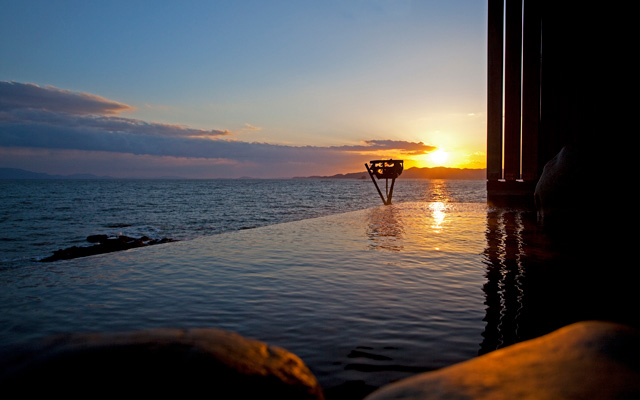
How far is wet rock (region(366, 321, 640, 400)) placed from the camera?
1.58 m

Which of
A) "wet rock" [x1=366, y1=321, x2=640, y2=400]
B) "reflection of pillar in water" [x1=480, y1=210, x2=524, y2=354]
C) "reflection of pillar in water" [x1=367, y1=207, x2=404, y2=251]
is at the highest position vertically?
"wet rock" [x1=366, y1=321, x2=640, y2=400]

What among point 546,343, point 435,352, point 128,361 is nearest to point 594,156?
point 435,352

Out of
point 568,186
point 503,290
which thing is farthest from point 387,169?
point 503,290

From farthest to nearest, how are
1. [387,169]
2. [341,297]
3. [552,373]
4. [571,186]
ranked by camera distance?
[387,169], [571,186], [341,297], [552,373]

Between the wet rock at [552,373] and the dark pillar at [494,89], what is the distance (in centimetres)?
1833

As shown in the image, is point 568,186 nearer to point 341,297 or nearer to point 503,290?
point 503,290

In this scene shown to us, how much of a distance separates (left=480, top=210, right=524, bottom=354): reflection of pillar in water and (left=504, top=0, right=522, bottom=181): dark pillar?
10378 millimetres

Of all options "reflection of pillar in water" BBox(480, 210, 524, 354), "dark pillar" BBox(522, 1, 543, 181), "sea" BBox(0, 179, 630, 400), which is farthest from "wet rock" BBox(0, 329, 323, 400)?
"dark pillar" BBox(522, 1, 543, 181)

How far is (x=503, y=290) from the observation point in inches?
197

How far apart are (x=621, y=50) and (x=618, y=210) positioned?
6646mm

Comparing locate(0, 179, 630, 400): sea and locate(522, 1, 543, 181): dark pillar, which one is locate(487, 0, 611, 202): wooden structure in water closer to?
locate(522, 1, 543, 181): dark pillar

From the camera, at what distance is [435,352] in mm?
3201

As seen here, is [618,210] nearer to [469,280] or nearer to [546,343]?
[469,280]

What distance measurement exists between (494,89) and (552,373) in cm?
1946
